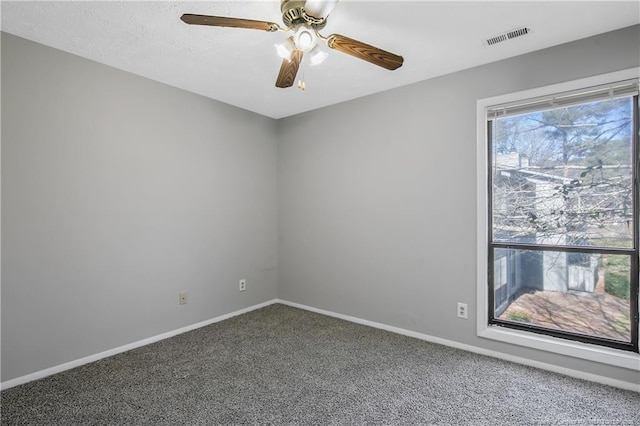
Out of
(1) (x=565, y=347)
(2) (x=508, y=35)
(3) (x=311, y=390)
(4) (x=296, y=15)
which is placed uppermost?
(2) (x=508, y=35)

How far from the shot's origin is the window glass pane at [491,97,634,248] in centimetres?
225

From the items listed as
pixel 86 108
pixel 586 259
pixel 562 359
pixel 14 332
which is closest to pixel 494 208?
pixel 586 259

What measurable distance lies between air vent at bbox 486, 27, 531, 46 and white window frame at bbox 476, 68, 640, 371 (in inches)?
17.4

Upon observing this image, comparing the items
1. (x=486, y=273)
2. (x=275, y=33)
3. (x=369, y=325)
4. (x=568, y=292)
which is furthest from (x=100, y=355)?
(x=568, y=292)

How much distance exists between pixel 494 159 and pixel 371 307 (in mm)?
1778

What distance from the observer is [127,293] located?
2783 mm

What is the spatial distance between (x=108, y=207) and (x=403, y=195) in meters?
2.53

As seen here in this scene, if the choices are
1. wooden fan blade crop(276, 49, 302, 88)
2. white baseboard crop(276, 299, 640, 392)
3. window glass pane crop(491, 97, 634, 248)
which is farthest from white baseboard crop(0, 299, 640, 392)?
wooden fan blade crop(276, 49, 302, 88)

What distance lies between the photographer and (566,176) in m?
2.43

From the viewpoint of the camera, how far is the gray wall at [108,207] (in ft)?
7.34

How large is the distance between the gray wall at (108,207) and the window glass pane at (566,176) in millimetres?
2618

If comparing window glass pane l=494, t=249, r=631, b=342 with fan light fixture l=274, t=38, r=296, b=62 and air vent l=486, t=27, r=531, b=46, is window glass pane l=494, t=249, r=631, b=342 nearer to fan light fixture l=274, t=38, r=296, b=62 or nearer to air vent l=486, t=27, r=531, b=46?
air vent l=486, t=27, r=531, b=46

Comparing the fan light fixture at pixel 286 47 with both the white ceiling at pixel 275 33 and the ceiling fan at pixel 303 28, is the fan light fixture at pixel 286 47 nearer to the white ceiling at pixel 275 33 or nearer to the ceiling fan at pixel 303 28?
the ceiling fan at pixel 303 28

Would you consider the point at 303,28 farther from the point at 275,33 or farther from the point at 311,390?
the point at 311,390
